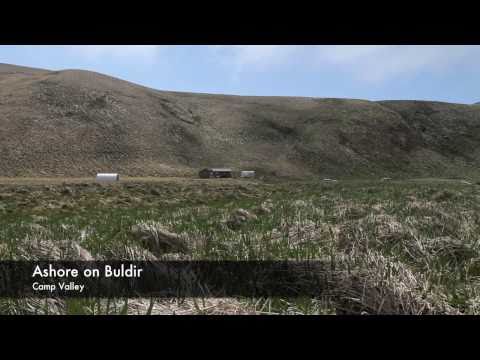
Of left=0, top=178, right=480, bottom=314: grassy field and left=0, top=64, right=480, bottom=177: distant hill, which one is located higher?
left=0, top=64, right=480, bottom=177: distant hill

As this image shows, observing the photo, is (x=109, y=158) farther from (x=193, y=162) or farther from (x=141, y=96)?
(x=141, y=96)

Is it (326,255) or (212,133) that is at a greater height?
→ (212,133)

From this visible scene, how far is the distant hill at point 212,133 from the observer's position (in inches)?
2630

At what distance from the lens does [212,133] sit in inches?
3644

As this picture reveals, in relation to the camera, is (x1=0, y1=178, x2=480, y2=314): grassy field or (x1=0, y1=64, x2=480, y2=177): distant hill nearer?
(x1=0, y1=178, x2=480, y2=314): grassy field

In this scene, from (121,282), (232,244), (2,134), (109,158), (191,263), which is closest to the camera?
(121,282)

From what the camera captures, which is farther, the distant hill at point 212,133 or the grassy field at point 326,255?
the distant hill at point 212,133

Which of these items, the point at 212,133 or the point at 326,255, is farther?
the point at 212,133

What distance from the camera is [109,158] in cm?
6819

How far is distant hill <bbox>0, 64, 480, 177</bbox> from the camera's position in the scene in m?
66.8

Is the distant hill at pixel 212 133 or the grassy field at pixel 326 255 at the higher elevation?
the distant hill at pixel 212 133
